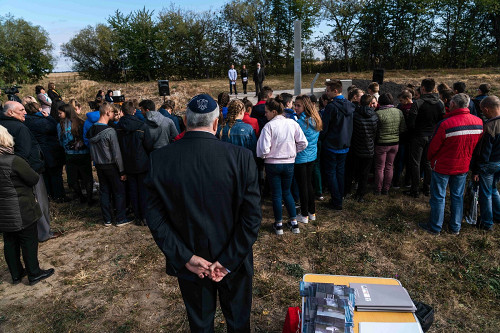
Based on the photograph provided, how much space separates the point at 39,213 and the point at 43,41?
81.4ft

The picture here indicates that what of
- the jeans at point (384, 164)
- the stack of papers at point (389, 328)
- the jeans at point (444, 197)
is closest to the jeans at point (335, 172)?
the jeans at point (384, 164)

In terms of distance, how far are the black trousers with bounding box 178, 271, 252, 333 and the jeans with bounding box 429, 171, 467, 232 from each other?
330 cm

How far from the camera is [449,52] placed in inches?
1118

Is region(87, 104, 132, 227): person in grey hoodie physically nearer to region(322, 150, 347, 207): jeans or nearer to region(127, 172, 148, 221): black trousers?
region(127, 172, 148, 221): black trousers

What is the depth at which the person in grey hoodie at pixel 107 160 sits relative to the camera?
445 centimetres

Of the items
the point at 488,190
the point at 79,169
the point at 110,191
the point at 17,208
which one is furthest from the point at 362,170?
the point at 79,169

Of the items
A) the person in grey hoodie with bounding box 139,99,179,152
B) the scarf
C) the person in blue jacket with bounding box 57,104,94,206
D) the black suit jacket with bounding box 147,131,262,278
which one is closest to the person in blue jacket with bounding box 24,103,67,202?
the person in blue jacket with bounding box 57,104,94,206

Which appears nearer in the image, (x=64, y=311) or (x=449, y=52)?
(x=64, y=311)

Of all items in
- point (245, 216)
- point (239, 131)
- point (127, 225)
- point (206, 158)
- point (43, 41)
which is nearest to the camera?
point (206, 158)

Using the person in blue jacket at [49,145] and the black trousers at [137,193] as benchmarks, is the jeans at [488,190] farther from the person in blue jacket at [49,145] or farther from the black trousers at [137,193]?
the person in blue jacket at [49,145]

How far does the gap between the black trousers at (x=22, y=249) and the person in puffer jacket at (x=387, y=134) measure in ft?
16.4

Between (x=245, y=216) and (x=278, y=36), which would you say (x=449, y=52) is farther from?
(x=245, y=216)

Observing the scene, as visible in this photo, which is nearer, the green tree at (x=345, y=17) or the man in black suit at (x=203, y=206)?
the man in black suit at (x=203, y=206)

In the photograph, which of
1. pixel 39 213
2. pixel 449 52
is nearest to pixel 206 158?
pixel 39 213
